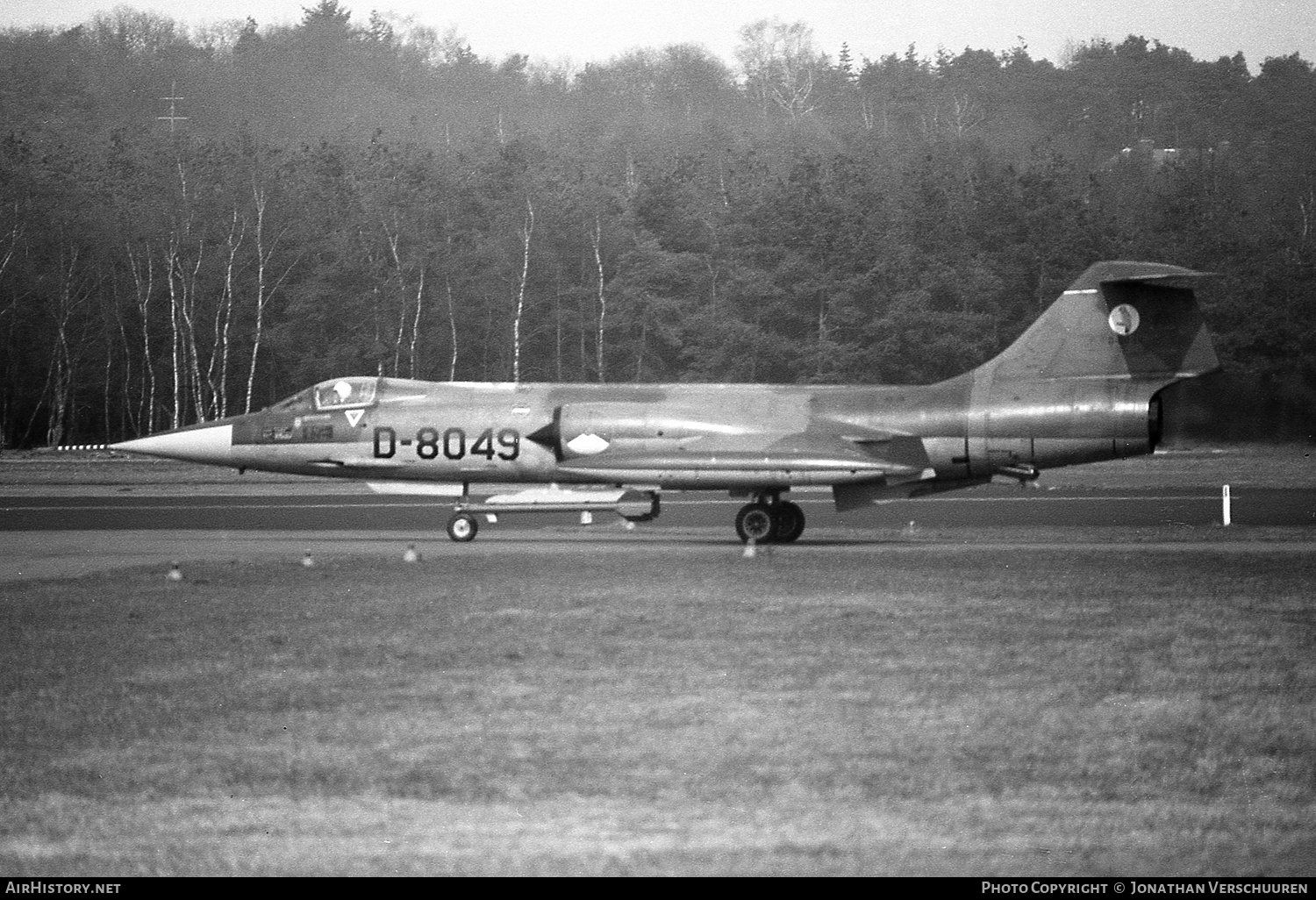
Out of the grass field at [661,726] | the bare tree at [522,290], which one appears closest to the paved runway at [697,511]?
the grass field at [661,726]

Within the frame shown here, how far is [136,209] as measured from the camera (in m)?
61.1

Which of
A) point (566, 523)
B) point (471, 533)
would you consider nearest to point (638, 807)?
point (471, 533)

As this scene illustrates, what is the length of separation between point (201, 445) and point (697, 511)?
31.8ft

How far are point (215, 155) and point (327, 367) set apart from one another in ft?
50.1

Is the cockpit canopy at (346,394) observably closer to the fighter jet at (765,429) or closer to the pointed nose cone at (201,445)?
the fighter jet at (765,429)

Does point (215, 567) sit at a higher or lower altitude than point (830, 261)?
lower

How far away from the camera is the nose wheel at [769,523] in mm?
23422

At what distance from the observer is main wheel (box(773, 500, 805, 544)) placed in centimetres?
2353

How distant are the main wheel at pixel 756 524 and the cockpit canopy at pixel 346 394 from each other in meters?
6.41

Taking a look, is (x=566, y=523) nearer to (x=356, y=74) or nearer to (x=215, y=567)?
(x=215, y=567)

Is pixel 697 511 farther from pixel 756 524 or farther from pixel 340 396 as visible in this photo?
pixel 340 396

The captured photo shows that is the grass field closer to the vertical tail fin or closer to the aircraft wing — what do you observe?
the aircraft wing

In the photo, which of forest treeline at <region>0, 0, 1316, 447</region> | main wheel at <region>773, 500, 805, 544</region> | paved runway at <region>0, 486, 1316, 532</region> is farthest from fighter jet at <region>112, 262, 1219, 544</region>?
forest treeline at <region>0, 0, 1316, 447</region>

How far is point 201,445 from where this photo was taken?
2575 cm
